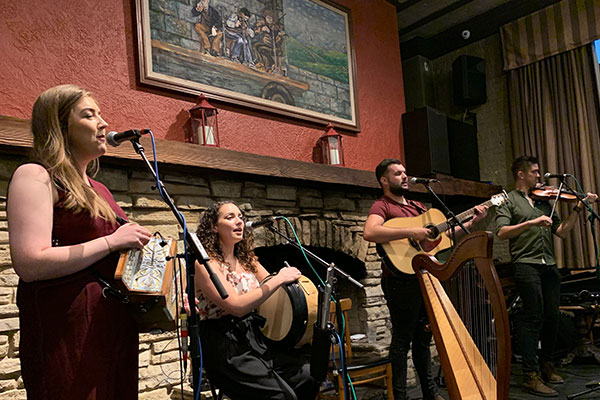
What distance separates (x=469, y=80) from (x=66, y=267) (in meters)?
5.81

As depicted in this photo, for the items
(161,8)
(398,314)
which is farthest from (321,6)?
(398,314)

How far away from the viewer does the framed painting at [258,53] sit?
126 inches

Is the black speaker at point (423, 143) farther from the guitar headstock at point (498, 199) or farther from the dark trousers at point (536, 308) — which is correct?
the dark trousers at point (536, 308)

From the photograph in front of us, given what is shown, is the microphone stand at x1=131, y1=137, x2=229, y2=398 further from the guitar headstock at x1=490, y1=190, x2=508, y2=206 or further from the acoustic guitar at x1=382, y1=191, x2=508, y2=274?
the guitar headstock at x1=490, y1=190, x2=508, y2=206

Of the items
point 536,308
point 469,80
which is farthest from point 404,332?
point 469,80

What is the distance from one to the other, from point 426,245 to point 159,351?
173 cm

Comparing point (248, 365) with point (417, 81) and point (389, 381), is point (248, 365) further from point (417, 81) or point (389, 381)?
point (417, 81)

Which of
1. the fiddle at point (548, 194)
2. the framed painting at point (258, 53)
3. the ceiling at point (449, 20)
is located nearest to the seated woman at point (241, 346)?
the framed painting at point (258, 53)

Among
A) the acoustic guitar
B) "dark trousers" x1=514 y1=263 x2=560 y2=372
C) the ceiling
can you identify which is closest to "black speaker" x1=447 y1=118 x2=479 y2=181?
the ceiling

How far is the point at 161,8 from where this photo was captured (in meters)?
3.22

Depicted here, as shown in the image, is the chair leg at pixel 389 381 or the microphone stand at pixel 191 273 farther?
the chair leg at pixel 389 381

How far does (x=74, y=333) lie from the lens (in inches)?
49.6

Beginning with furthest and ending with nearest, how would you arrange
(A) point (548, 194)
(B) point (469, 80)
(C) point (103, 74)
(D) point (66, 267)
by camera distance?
(B) point (469, 80), (A) point (548, 194), (C) point (103, 74), (D) point (66, 267)

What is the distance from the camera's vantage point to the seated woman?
207 cm
